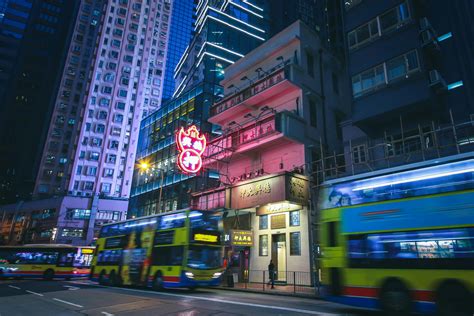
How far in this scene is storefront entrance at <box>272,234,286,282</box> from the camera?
22.8 metres

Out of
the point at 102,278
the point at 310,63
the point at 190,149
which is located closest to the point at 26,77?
the point at 190,149

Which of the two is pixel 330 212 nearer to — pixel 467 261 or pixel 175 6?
pixel 467 261

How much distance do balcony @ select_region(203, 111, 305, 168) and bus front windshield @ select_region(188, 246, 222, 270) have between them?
33.1ft

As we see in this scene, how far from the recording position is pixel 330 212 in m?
11.0

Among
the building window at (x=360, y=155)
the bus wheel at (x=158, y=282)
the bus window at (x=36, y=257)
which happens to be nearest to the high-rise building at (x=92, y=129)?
the bus window at (x=36, y=257)

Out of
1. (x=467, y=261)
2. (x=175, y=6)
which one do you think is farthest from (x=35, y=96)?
(x=467, y=261)

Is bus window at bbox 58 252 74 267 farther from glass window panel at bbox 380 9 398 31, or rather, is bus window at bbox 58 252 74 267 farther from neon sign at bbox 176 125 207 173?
glass window panel at bbox 380 9 398 31

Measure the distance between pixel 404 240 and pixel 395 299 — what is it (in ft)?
5.68

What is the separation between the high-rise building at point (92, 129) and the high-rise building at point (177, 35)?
50289mm

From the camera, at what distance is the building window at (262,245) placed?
2448 centimetres

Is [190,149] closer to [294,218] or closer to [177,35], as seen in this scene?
[294,218]

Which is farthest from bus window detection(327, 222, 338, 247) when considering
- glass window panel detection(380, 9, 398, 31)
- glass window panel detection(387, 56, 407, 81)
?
glass window panel detection(380, 9, 398, 31)

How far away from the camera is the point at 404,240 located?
9.06 metres

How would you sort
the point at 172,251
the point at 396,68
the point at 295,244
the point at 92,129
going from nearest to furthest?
the point at 172,251 → the point at 396,68 → the point at 295,244 → the point at 92,129
